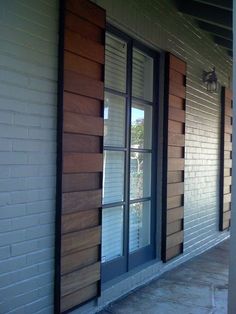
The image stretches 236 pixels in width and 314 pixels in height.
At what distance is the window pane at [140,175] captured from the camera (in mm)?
4129

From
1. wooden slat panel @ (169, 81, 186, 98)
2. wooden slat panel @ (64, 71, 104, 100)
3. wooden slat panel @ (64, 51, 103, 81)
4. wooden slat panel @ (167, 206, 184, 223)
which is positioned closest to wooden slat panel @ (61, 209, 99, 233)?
wooden slat panel @ (64, 71, 104, 100)

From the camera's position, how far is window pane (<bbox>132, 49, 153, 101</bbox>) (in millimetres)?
4117

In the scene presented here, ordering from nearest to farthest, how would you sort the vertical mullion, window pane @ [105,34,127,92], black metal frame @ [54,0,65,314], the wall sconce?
black metal frame @ [54,0,65,314]
window pane @ [105,34,127,92]
the vertical mullion
the wall sconce

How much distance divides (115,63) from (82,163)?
1187mm

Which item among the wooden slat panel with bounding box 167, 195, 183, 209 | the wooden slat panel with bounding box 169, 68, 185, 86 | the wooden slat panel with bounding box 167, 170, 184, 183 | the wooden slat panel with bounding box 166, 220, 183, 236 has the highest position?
the wooden slat panel with bounding box 169, 68, 185, 86

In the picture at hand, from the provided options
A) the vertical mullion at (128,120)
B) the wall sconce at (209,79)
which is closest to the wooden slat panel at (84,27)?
the vertical mullion at (128,120)

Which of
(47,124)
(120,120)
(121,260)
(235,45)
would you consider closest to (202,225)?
(121,260)

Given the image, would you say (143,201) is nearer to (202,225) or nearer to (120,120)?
(120,120)

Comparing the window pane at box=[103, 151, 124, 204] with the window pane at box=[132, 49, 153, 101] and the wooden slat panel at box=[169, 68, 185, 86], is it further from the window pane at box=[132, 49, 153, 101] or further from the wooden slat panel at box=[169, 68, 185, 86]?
the wooden slat panel at box=[169, 68, 185, 86]

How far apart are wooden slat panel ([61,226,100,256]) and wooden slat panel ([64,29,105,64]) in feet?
4.40

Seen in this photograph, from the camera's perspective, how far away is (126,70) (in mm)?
3895

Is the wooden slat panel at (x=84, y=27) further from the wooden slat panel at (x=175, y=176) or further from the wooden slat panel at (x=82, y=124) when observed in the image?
the wooden slat panel at (x=175, y=176)

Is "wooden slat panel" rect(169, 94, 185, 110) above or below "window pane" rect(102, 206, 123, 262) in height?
above

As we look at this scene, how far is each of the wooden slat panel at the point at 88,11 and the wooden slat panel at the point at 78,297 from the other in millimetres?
2076
